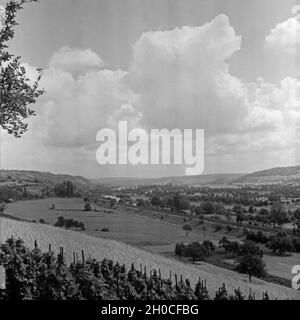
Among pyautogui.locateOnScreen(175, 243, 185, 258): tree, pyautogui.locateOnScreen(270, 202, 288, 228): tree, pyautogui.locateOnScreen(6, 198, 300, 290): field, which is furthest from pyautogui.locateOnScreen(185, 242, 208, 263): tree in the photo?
pyautogui.locateOnScreen(270, 202, 288, 228): tree

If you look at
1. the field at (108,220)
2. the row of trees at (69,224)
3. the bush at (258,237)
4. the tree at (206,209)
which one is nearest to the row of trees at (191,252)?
the field at (108,220)

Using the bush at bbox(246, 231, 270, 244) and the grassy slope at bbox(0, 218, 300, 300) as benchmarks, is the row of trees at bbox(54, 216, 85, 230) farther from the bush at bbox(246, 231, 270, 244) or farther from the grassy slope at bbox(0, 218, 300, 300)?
the bush at bbox(246, 231, 270, 244)

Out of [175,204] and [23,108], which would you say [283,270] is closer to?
[175,204]

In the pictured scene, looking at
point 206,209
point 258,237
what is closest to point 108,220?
point 258,237

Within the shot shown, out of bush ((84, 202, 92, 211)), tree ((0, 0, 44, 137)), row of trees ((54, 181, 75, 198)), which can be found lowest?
bush ((84, 202, 92, 211))

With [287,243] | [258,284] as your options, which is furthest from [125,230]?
[287,243]

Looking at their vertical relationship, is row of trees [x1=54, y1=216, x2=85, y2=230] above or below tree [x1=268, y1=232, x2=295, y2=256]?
above
